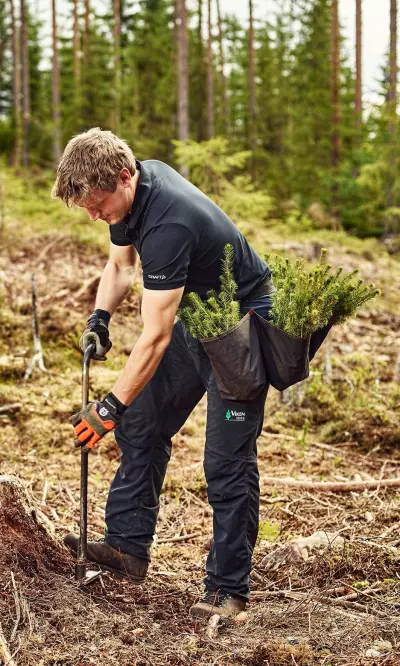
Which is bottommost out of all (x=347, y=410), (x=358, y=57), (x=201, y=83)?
(x=347, y=410)

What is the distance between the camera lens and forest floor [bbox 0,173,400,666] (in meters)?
2.84

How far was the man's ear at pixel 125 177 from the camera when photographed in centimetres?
318

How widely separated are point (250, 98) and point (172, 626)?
2151 centimetres

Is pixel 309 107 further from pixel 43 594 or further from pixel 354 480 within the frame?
pixel 43 594

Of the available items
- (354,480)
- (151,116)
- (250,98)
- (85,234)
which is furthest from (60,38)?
(354,480)

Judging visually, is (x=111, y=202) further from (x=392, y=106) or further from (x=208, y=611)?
(x=392, y=106)

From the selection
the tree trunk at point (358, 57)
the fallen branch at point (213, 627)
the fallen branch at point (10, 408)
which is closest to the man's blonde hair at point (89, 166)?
the fallen branch at point (213, 627)

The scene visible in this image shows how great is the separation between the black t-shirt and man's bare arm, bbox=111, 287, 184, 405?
6 cm

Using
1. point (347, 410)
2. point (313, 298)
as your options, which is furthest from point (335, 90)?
point (313, 298)

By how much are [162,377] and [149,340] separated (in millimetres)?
490

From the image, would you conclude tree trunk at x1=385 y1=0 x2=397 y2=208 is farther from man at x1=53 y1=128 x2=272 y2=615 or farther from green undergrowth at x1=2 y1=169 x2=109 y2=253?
man at x1=53 y1=128 x2=272 y2=615

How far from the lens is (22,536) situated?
11.0 ft

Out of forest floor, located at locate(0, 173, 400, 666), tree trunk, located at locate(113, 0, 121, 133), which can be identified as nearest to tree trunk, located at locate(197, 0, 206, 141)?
tree trunk, located at locate(113, 0, 121, 133)

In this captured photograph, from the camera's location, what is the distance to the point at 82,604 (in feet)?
10.2
